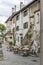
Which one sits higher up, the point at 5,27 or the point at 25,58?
the point at 5,27

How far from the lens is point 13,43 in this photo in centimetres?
214

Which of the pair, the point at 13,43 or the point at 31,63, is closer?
the point at 31,63

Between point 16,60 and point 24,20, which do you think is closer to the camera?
point 16,60

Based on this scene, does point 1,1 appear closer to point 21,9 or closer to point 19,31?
point 21,9

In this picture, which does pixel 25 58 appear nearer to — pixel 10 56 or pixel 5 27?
pixel 10 56

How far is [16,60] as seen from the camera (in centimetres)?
204

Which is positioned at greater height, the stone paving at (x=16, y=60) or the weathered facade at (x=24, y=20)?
the weathered facade at (x=24, y=20)

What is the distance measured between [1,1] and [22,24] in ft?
1.44

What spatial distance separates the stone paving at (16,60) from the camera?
2006 millimetres

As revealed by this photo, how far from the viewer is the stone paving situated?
2.01 m

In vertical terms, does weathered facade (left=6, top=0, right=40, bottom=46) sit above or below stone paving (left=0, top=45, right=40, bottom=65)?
above

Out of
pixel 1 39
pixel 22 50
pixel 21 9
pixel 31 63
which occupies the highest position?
pixel 21 9

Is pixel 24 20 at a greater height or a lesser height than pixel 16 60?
greater

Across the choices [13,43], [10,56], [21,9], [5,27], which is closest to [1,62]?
[10,56]
